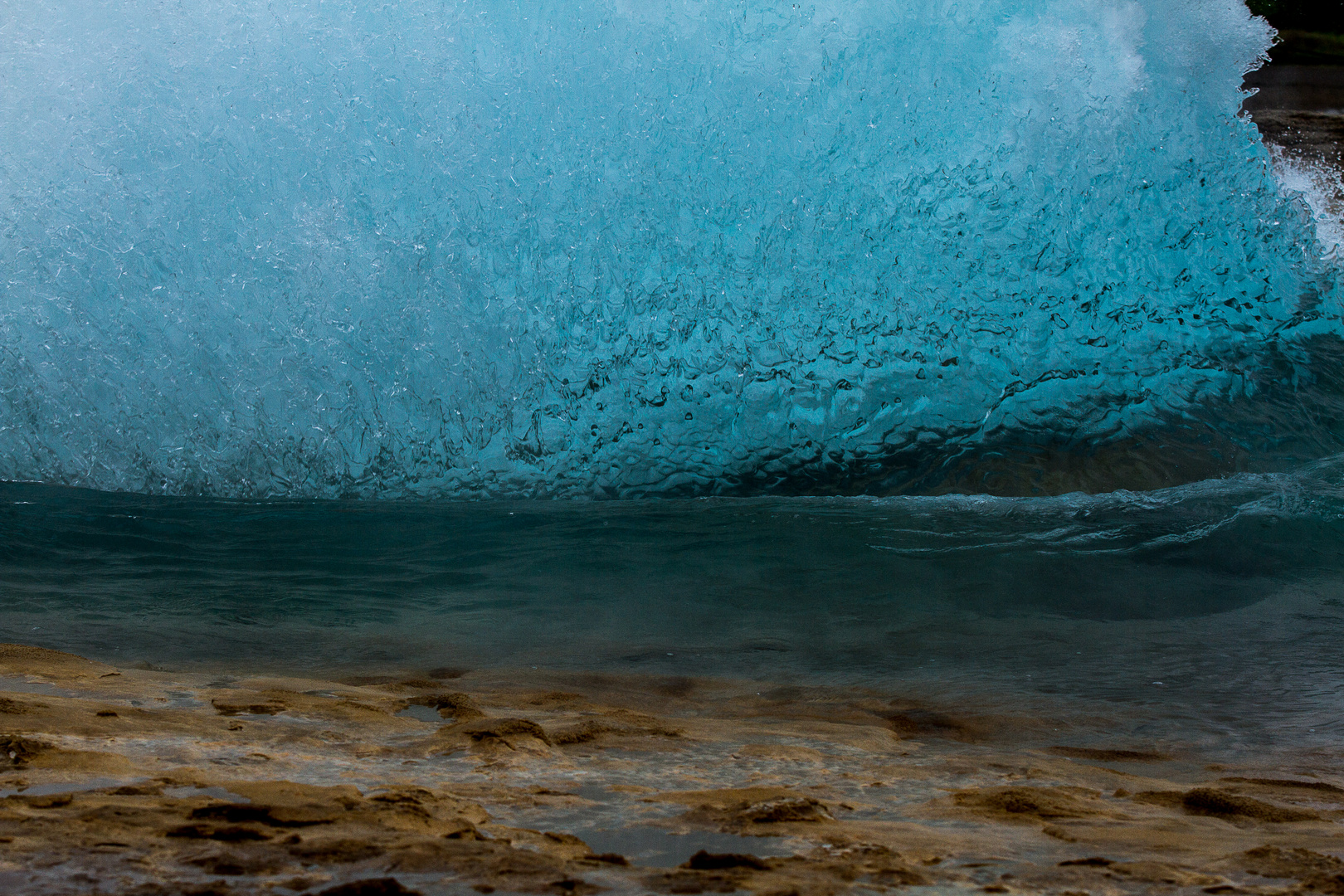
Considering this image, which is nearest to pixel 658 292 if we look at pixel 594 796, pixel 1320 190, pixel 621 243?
pixel 621 243

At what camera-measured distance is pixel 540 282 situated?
13.9ft

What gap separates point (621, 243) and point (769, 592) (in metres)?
1.82

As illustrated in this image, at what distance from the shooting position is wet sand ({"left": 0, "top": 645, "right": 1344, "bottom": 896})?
1065 millimetres

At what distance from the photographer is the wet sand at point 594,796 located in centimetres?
107

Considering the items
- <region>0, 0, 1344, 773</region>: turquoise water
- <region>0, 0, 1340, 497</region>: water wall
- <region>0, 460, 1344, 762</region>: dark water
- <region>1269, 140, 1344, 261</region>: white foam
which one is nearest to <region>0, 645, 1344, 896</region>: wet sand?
<region>0, 460, 1344, 762</region>: dark water

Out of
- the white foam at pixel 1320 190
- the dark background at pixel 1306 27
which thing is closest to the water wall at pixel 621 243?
the white foam at pixel 1320 190

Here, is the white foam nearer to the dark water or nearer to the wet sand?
the dark water

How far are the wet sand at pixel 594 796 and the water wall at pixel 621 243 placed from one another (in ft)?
6.22

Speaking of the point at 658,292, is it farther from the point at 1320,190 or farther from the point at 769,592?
the point at 1320,190

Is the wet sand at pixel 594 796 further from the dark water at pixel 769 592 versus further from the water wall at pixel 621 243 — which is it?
the water wall at pixel 621 243

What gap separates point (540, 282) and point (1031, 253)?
208cm

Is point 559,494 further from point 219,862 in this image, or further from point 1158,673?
point 219,862

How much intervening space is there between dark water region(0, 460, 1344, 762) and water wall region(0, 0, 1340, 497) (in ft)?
A: 1.04

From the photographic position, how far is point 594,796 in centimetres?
144
